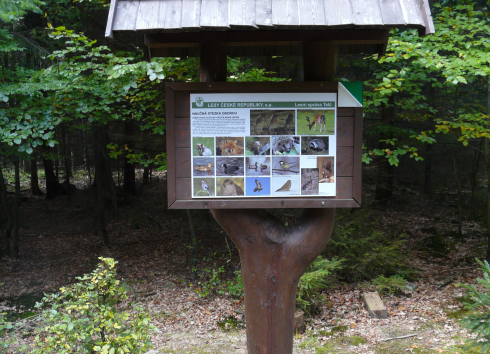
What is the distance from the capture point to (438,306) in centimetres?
564

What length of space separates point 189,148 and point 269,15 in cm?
95

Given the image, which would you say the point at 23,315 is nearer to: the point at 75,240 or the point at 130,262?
the point at 130,262

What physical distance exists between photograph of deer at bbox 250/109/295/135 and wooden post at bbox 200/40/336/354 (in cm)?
47

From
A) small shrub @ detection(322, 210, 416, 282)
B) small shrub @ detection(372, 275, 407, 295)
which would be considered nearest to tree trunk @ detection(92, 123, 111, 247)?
small shrub @ detection(322, 210, 416, 282)

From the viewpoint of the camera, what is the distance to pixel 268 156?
2402mm

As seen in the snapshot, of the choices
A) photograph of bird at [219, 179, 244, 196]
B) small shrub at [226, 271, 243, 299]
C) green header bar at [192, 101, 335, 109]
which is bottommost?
small shrub at [226, 271, 243, 299]

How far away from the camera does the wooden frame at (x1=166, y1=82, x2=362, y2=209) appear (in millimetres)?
2381

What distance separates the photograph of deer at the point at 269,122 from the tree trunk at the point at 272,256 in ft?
2.08

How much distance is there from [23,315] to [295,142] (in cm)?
640

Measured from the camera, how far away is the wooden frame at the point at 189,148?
7.81 feet

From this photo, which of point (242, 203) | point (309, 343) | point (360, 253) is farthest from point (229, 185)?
point (360, 253)

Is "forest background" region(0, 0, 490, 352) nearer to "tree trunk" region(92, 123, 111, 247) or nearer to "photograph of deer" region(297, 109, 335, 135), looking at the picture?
"tree trunk" region(92, 123, 111, 247)

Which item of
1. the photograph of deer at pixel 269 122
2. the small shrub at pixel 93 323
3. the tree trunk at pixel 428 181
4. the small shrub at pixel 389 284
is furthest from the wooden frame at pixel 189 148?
the tree trunk at pixel 428 181

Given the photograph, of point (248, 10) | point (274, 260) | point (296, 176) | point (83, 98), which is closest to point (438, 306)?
point (274, 260)
